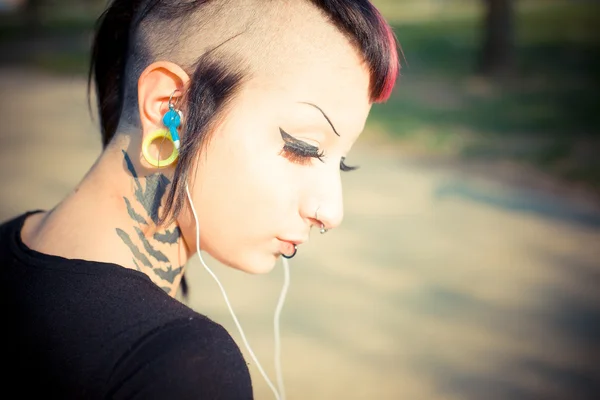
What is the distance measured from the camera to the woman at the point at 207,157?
5.02 feet

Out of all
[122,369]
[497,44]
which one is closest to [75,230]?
[122,369]

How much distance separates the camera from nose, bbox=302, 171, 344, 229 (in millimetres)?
1718

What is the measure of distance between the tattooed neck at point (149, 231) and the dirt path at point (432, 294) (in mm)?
2127

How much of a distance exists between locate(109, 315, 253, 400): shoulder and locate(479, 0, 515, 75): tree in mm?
12887

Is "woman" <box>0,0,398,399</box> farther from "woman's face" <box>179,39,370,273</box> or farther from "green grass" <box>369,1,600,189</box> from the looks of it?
"green grass" <box>369,1,600,189</box>

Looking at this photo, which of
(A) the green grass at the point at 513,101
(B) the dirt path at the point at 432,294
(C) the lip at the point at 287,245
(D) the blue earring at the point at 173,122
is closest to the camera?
(D) the blue earring at the point at 173,122

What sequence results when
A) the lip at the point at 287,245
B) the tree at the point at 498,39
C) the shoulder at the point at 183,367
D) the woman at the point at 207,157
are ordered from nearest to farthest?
the shoulder at the point at 183,367
the woman at the point at 207,157
the lip at the point at 287,245
the tree at the point at 498,39

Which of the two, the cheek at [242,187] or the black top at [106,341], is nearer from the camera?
the black top at [106,341]

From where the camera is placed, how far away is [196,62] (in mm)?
1667

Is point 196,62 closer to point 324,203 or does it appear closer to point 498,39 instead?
point 324,203

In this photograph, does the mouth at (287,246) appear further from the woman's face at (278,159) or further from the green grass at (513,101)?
the green grass at (513,101)

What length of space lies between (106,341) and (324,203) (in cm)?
64

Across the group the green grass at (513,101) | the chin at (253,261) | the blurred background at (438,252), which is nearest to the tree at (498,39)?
the green grass at (513,101)

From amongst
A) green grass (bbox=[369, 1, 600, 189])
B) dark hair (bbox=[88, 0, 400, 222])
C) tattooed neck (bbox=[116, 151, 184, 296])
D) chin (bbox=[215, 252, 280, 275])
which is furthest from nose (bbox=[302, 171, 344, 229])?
green grass (bbox=[369, 1, 600, 189])
